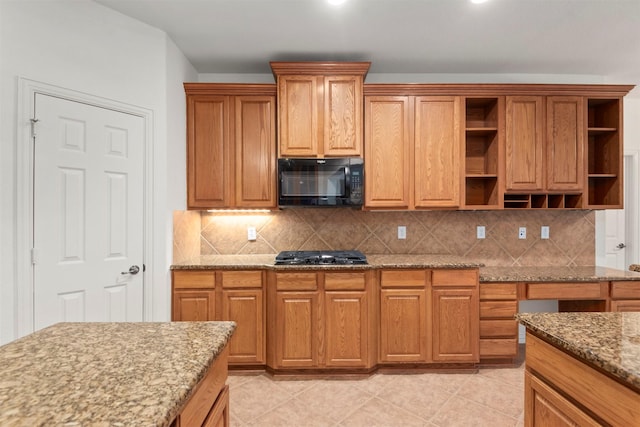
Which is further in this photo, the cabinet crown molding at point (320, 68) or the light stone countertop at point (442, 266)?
the cabinet crown molding at point (320, 68)

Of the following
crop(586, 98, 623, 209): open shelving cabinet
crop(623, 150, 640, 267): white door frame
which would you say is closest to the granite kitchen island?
crop(586, 98, 623, 209): open shelving cabinet

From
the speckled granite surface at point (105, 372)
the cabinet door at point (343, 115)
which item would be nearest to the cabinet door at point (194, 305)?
the speckled granite surface at point (105, 372)

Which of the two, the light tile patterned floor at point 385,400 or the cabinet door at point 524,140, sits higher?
the cabinet door at point 524,140

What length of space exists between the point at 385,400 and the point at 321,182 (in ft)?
5.78

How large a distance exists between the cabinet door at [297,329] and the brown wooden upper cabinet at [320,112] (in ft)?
4.07

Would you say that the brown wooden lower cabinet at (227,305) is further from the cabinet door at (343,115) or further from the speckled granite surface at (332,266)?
the cabinet door at (343,115)

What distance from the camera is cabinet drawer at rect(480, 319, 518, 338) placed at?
2592 millimetres

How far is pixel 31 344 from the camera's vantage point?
40.8 inches

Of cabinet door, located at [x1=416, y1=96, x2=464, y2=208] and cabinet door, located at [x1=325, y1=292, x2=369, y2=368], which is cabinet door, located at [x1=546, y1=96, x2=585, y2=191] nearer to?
cabinet door, located at [x1=416, y1=96, x2=464, y2=208]

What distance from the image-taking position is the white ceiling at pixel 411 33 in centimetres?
215

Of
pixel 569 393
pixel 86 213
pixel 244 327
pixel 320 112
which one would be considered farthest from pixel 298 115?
pixel 569 393

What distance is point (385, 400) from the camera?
2.21 m

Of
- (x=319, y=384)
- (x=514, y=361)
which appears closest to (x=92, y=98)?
(x=319, y=384)

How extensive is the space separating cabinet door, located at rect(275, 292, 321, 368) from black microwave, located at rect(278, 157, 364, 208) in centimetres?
81
